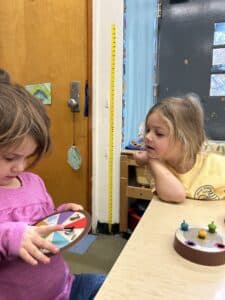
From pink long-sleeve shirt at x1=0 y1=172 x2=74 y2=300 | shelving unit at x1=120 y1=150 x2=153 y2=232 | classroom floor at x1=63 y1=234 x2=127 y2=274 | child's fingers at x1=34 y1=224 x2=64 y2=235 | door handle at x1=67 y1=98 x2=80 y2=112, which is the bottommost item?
classroom floor at x1=63 y1=234 x2=127 y2=274

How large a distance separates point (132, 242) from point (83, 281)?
0.19 metres

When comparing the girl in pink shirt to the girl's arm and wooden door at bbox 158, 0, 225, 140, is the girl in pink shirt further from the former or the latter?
wooden door at bbox 158, 0, 225, 140

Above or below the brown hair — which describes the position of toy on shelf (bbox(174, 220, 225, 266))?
below

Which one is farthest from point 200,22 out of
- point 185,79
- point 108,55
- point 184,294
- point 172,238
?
point 184,294

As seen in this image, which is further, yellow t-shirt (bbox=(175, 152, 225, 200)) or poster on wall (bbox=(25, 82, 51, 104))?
poster on wall (bbox=(25, 82, 51, 104))

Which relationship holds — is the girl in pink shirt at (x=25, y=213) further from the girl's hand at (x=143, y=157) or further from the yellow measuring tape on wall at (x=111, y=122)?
the yellow measuring tape on wall at (x=111, y=122)

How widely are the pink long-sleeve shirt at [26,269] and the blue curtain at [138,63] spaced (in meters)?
1.40

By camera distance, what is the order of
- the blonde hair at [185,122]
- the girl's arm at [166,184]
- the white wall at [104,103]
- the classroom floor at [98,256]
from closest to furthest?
the girl's arm at [166,184]
the blonde hair at [185,122]
the classroom floor at [98,256]
the white wall at [104,103]

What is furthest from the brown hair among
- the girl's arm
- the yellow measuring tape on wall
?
the yellow measuring tape on wall

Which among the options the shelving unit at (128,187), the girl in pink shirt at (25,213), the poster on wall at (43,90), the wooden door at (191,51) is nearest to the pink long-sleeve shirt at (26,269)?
the girl in pink shirt at (25,213)

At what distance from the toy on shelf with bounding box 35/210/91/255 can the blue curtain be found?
1.45 metres

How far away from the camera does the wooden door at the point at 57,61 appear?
199 cm

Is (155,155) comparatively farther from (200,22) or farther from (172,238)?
(200,22)

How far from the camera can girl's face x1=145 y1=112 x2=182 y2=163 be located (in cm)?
102
